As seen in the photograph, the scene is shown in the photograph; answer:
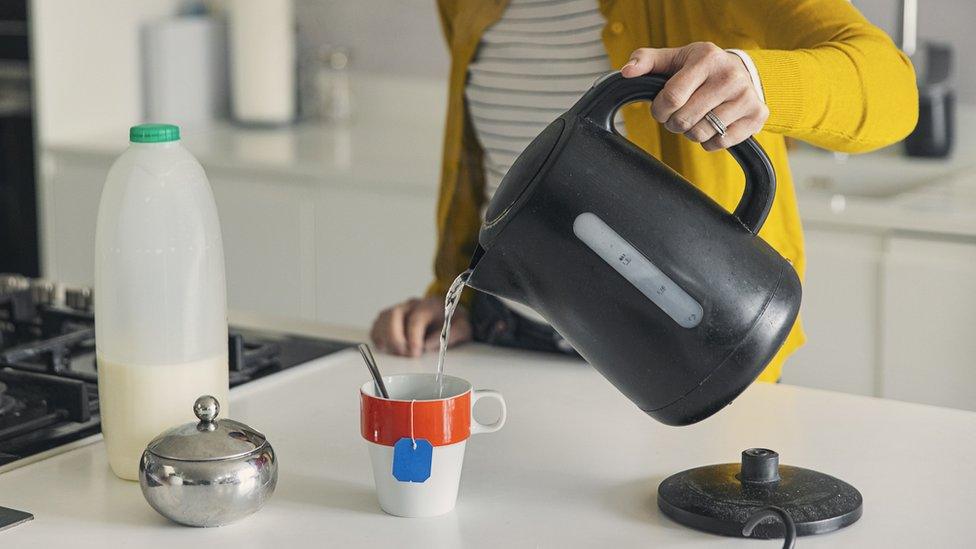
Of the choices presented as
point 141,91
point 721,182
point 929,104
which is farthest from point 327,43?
point 721,182

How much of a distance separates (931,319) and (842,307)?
147 millimetres

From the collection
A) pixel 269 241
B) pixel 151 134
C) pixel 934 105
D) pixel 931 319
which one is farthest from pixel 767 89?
pixel 269 241

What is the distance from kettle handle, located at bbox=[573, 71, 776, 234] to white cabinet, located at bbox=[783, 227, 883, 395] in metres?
1.34

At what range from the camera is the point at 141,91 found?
3.13 m

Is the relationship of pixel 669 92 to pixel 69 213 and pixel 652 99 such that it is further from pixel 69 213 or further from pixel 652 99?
pixel 69 213

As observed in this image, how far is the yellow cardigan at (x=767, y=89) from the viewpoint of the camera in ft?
3.33

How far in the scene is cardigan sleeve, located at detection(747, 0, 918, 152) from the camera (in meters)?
0.98

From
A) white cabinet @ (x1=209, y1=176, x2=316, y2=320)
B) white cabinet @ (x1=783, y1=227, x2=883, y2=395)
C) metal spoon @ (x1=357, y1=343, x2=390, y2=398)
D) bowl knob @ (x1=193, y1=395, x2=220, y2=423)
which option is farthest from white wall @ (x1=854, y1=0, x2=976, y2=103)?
bowl knob @ (x1=193, y1=395, x2=220, y2=423)

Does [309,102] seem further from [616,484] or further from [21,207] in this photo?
[616,484]

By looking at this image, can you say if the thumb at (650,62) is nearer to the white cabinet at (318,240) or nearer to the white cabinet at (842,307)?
the white cabinet at (842,307)

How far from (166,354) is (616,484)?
1.18 feet

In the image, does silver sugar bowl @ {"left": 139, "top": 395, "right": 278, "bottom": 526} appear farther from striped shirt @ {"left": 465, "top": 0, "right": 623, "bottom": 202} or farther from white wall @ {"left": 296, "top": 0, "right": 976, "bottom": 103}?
white wall @ {"left": 296, "top": 0, "right": 976, "bottom": 103}

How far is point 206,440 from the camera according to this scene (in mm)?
928

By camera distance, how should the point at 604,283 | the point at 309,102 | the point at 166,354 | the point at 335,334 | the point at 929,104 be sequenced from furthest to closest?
the point at 309,102 < the point at 929,104 < the point at 335,334 < the point at 166,354 < the point at 604,283
